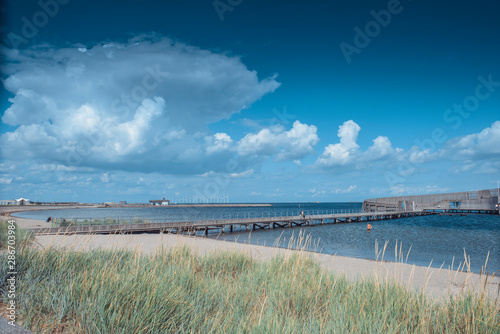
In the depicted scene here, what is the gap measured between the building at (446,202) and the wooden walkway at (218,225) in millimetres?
6245

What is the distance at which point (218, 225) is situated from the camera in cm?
3322

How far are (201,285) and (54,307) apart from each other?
2.38 metres

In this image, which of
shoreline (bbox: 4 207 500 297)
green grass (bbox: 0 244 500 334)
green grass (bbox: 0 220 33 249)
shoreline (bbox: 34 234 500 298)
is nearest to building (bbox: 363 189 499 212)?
shoreline (bbox: 4 207 500 297)

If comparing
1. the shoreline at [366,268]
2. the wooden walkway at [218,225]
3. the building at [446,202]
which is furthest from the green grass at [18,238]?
the building at [446,202]

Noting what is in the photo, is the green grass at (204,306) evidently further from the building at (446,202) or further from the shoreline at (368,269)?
the building at (446,202)

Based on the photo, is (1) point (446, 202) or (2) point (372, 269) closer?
(2) point (372, 269)

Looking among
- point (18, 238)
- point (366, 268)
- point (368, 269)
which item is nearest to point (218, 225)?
point (366, 268)

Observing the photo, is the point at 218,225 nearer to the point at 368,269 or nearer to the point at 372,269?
the point at 372,269

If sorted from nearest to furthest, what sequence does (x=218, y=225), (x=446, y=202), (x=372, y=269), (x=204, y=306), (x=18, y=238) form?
A: 1. (x=204, y=306)
2. (x=18, y=238)
3. (x=372, y=269)
4. (x=218, y=225)
5. (x=446, y=202)

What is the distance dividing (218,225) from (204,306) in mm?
29203

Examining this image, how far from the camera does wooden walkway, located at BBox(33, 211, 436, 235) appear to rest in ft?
69.7

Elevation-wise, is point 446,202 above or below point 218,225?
above

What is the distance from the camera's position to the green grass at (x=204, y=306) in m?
3.67

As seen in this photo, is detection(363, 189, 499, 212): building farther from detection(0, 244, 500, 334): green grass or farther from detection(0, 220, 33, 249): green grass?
detection(0, 220, 33, 249): green grass
